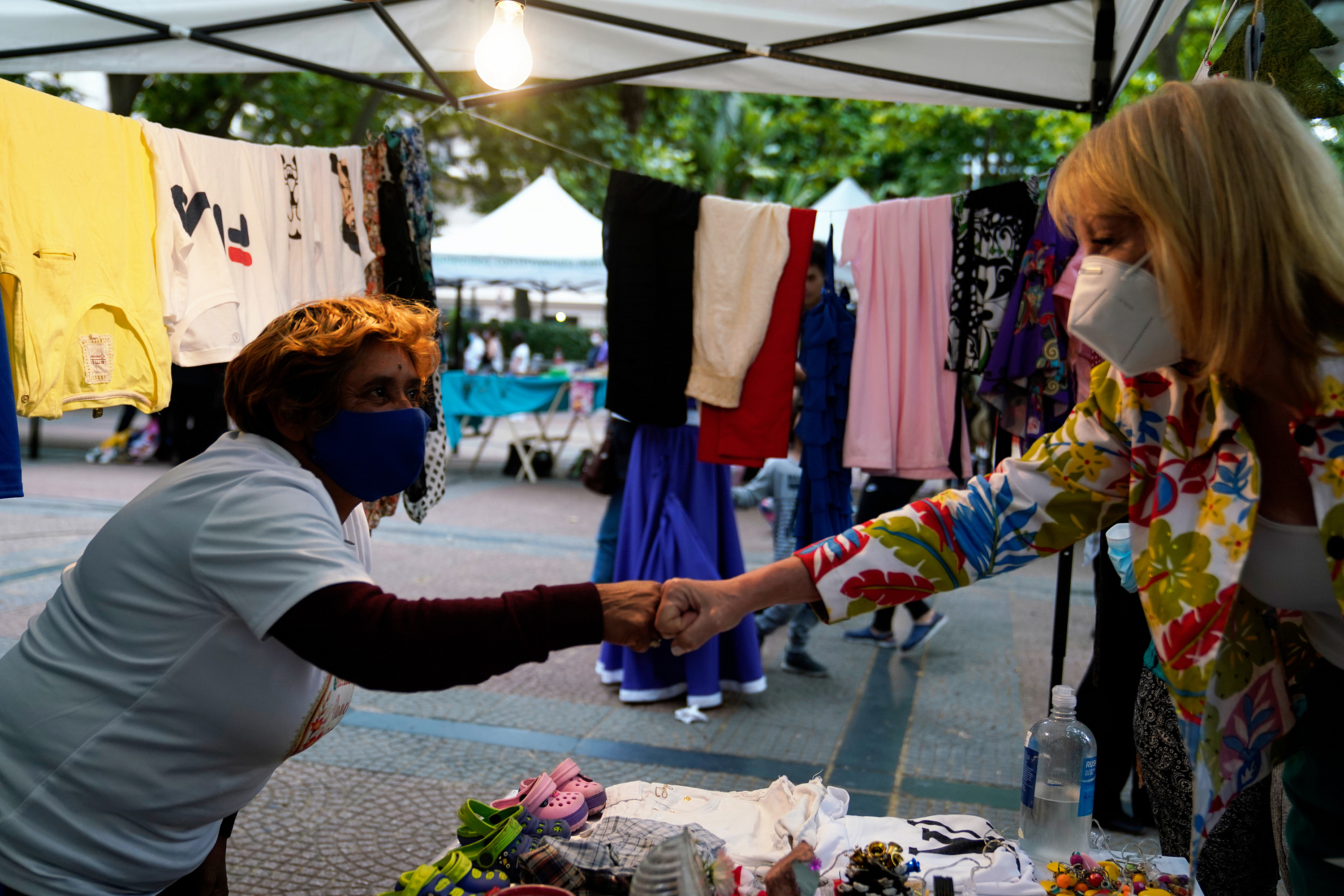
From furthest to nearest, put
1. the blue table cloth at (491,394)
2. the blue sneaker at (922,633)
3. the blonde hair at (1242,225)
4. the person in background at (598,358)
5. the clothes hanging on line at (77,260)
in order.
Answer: the person in background at (598,358) < the blue table cloth at (491,394) < the blue sneaker at (922,633) < the clothes hanging on line at (77,260) < the blonde hair at (1242,225)

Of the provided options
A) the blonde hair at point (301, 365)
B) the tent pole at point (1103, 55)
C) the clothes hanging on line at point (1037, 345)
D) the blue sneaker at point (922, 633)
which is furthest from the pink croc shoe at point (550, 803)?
the blue sneaker at point (922, 633)

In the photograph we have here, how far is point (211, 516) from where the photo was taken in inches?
56.6

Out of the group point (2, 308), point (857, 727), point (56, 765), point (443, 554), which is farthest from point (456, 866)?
point (443, 554)

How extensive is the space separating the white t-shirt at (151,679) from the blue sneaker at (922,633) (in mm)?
4558

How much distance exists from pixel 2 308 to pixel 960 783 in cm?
353

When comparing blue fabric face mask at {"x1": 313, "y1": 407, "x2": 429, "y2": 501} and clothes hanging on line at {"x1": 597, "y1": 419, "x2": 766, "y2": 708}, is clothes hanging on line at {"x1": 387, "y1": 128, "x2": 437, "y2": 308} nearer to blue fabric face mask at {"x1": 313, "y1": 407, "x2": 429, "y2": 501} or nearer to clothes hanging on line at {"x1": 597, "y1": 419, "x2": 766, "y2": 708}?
clothes hanging on line at {"x1": 597, "y1": 419, "x2": 766, "y2": 708}

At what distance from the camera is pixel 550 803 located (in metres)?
1.92

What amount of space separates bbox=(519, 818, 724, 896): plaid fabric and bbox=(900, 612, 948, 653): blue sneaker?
3.95 meters

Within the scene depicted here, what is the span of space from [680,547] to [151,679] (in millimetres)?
3191

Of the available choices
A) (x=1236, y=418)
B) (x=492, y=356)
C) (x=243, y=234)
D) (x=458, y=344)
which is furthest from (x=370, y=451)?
(x=492, y=356)

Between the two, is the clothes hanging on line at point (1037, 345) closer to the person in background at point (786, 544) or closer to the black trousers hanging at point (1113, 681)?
the black trousers hanging at point (1113, 681)

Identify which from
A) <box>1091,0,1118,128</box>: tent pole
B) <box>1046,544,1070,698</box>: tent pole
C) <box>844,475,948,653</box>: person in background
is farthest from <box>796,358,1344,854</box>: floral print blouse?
<box>844,475,948,653</box>: person in background

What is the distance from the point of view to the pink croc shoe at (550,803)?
1882 millimetres

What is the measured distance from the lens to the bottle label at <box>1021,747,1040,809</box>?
194 cm
